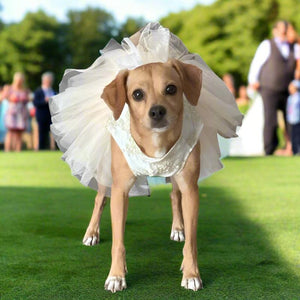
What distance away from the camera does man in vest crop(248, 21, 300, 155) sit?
13.0 metres

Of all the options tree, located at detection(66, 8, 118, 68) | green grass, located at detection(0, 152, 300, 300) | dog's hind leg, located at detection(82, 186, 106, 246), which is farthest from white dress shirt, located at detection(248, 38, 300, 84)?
tree, located at detection(66, 8, 118, 68)

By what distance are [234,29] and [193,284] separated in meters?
49.0

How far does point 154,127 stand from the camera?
3445 mm

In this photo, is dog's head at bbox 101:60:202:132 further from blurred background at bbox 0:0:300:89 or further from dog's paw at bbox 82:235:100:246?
blurred background at bbox 0:0:300:89

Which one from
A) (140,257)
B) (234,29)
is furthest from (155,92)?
(234,29)

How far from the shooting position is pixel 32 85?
6188 cm

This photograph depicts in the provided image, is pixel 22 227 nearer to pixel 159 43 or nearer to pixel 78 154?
pixel 78 154

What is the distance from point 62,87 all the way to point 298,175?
18.7 feet

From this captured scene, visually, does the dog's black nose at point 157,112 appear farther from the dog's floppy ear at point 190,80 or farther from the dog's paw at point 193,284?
the dog's paw at point 193,284

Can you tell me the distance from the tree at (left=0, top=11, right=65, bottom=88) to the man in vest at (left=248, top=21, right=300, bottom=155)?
4960 centimetres

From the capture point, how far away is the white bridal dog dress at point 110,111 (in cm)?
403

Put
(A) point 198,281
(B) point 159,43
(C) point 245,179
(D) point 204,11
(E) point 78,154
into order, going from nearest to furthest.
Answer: (A) point 198,281 < (B) point 159,43 < (E) point 78,154 < (C) point 245,179 < (D) point 204,11

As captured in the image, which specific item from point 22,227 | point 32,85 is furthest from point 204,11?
point 22,227

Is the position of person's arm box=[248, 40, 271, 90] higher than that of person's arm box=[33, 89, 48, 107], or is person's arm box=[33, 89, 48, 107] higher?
person's arm box=[248, 40, 271, 90]
